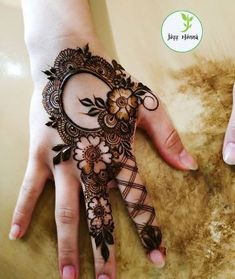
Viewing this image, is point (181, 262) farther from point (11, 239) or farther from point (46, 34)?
point (46, 34)

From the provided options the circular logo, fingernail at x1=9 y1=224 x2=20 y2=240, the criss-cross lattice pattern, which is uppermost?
the circular logo

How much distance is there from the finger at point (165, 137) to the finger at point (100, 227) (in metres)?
0.14

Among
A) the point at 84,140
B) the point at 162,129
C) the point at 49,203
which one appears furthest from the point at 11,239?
the point at 162,129

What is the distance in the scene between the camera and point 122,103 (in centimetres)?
79

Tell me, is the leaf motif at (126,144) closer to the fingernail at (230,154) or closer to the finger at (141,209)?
the finger at (141,209)

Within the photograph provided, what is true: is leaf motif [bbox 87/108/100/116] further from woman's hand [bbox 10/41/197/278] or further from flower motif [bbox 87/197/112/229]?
flower motif [bbox 87/197/112/229]

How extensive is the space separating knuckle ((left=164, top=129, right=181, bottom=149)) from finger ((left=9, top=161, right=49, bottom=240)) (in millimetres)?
231

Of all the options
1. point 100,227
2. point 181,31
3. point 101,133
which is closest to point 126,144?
point 101,133

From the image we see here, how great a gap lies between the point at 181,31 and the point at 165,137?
0.23 m

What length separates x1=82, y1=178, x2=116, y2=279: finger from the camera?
71cm

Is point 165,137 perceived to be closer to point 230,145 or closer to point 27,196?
point 230,145

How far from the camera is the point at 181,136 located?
2.63 feet

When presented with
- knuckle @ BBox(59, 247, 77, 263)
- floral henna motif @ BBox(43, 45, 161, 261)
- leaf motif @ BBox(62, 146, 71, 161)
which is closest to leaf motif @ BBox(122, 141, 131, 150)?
floral henna motif @ BBox(43, 45, 161, 261)

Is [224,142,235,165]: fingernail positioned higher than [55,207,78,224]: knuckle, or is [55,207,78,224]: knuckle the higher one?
[224,142,235,165]: fingernail
